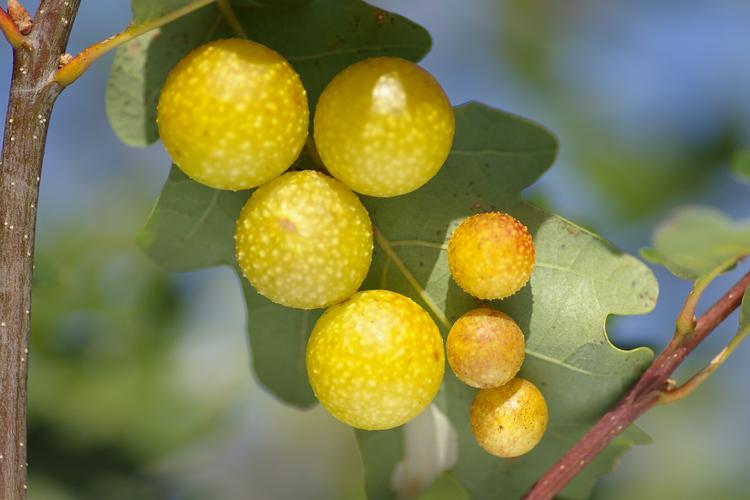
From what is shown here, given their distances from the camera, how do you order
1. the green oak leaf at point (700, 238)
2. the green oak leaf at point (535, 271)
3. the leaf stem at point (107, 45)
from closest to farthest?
the green oak leaf at point (700, 238)
the leaf stem at point (107, 45)
the green oak leaf at point (535, 271)

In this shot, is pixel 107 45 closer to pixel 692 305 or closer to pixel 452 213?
pixel 452 213

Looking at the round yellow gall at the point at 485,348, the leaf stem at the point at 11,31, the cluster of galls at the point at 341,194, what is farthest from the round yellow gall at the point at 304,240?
the leaf stem at the point at 11,31

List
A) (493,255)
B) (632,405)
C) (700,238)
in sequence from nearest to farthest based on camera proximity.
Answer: (700,238) → (493,255) → (632,405)

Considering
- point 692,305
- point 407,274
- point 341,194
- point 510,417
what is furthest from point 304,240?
point 692,305

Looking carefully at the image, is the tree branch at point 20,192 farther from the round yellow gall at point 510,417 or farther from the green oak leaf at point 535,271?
the round yellow gall at point 510,417

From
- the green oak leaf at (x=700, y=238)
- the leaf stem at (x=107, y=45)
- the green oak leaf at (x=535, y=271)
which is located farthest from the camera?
the green oak leaf at (x=535, y=271)

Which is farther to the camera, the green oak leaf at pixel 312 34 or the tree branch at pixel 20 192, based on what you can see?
the green oak leaf at pixel 312 34

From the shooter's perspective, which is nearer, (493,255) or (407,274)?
(493,255)

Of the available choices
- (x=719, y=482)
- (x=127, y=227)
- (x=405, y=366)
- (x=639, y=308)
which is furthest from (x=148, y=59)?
(x=719, y=482)
